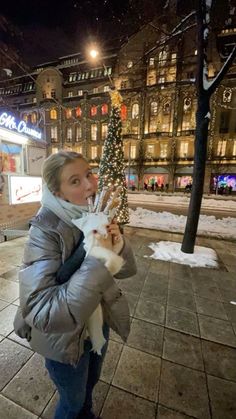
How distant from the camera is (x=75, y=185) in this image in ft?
3.88

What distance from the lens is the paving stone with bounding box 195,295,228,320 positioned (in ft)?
9.85

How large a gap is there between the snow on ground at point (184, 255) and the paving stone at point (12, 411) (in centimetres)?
382

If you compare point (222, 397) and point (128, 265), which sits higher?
point (128, 265)

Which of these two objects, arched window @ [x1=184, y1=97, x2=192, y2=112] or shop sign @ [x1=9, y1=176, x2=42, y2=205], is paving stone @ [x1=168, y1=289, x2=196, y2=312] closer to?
shop sign @ [x1=9, y1=176, x2=42, y2=205]

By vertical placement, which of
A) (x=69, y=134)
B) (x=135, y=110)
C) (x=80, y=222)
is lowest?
(x=80, y=222)

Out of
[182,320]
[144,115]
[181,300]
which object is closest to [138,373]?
[182,320]

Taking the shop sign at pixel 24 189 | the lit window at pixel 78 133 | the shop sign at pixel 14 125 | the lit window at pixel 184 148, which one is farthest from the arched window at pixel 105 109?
the shop sign at pixel 24 189

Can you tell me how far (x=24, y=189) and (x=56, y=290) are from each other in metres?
6.20

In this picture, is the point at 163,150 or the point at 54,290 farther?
the point at 163,150

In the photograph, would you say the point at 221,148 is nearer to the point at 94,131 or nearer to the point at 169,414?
the point at 94,131

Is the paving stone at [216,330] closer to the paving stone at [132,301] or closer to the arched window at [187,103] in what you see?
the paving stone at [132,301]

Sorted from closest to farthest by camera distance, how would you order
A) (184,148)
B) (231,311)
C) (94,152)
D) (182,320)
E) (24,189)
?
(182,320), (231,311), (24,189), (184,148), (94,152)

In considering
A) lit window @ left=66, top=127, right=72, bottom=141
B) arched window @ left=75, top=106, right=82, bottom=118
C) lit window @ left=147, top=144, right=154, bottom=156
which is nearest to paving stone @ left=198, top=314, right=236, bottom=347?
lit window @ left=147, top=144, right=154, bottom=156

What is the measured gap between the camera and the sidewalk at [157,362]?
1.70m
